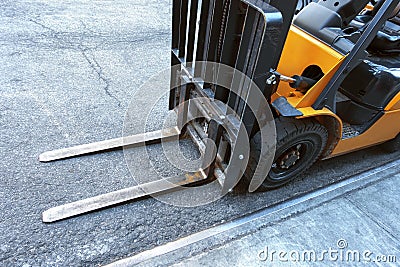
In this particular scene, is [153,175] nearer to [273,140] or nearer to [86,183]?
[86,183]

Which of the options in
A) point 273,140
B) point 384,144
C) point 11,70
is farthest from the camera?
point 11,70

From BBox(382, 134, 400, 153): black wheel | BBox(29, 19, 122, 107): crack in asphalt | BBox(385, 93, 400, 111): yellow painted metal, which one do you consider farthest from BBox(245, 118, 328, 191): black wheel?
BBox(29, 19, 122, 107): crack in asphalt

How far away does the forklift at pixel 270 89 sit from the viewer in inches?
69.2

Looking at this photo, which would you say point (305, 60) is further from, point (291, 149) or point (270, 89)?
point (291, 149)

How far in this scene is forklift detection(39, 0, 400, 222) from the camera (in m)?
1.76

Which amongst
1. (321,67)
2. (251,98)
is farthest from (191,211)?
(321,67)

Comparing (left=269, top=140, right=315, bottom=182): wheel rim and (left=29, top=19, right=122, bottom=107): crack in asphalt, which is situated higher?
(left=269, top=140, right=315, bottom=182): wheel rim

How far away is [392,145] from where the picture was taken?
2797mm

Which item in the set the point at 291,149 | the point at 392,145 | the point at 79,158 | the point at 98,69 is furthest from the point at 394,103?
the point at 98,69

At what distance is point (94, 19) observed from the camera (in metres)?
4.71

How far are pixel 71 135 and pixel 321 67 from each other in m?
2.01

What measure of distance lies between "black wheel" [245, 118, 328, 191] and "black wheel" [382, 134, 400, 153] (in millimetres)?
1000

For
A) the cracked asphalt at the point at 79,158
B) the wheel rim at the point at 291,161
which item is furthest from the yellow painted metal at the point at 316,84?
the cracked asphalt at the point at 79,158

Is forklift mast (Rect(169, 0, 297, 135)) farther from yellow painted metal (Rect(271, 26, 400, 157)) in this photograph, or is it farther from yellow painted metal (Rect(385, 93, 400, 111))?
yellow painted metal (Rect(385, 93, 400, 111))
